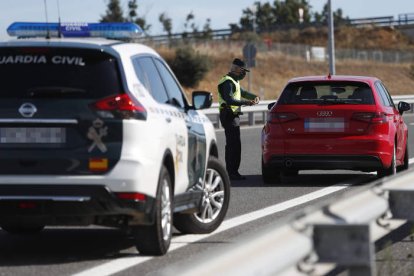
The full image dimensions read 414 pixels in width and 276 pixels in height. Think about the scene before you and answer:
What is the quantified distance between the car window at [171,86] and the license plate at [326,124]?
5.42 meters

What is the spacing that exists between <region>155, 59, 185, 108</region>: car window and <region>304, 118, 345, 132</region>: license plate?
5421 mm

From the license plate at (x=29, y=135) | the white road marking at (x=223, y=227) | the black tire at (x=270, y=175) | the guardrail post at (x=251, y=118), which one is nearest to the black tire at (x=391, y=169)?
the white road marking at (x=223, y=227)

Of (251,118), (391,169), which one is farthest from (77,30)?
(251,118)

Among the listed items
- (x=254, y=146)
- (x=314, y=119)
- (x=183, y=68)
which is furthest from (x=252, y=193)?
(x=183, y=68)

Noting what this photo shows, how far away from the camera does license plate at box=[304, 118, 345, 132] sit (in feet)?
51.4

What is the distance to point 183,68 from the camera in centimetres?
7581

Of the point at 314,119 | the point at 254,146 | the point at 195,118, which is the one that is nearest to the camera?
the point at 195,118

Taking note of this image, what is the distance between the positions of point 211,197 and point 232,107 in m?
6.45

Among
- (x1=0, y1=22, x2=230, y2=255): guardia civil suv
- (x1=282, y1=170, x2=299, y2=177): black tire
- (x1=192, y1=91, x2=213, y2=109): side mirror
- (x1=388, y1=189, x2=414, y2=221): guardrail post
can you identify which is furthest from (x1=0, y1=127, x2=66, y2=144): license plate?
(x1=282, y1=170, x2=299, y2=177): black tire

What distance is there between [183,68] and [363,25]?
55.9 metres

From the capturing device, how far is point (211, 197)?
10.9 m

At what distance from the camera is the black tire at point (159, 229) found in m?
9.09

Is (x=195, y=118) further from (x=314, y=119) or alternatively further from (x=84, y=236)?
(x=314, y=119)

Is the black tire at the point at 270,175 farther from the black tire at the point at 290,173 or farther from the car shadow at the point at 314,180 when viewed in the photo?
the black tire at the point at 290,173
